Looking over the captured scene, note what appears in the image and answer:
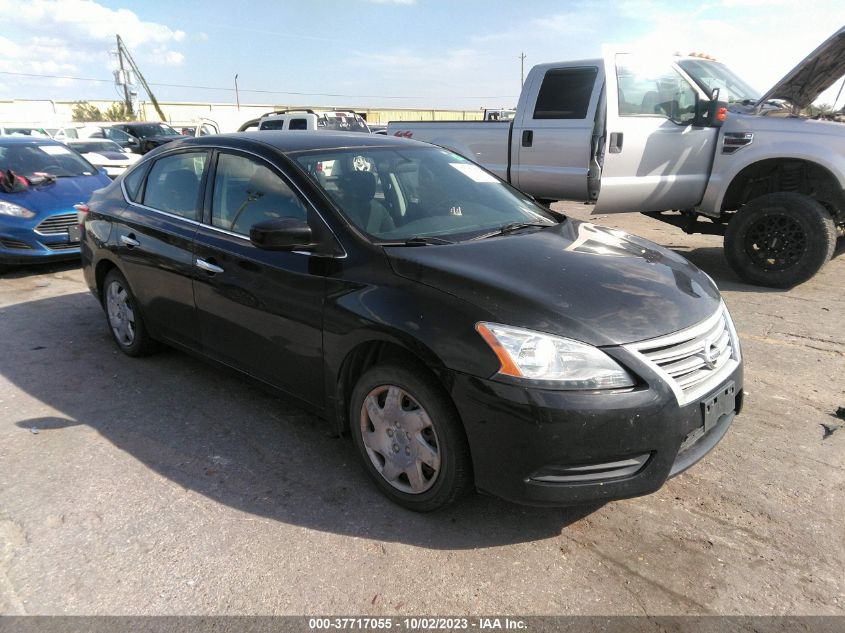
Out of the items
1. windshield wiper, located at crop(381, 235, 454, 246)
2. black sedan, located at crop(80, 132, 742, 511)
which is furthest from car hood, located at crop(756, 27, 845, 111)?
windshield wiper, located at crop(381, 235, 454, 246)

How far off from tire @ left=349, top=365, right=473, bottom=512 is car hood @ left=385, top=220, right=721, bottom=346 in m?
0.44

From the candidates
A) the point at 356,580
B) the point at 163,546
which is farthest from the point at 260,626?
the point at 163,546

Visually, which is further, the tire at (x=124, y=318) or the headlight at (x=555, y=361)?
the tire at (x=124, y=318)

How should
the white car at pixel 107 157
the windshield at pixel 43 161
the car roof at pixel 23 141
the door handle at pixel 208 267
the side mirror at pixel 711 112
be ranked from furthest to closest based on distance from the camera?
the white car at pixel 107 157 < the car roof at pixel 23 141 < the windshield at pixel 43 161 < the side mirror at pixel 711 112 < the door handle at pixel 208 267

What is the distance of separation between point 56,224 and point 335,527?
21.7 ft

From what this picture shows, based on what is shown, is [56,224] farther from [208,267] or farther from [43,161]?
[208,267]

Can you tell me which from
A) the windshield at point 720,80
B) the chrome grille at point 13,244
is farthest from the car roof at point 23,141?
the windshield at point 720,80

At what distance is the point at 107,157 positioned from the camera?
14.3m

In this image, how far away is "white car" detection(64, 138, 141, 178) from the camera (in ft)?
42.3

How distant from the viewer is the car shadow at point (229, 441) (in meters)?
2.78

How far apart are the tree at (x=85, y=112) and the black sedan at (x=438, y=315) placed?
59013 mm

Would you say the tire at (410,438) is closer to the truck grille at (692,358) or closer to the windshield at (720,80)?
the truck grille at (692,358)

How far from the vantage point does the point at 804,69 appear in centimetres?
600

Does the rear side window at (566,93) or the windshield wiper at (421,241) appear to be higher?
the rear side window at (566,93)
